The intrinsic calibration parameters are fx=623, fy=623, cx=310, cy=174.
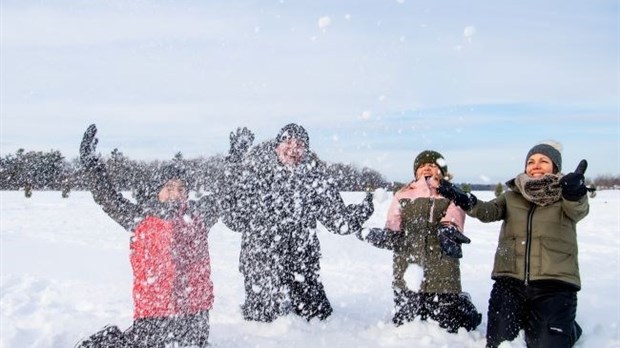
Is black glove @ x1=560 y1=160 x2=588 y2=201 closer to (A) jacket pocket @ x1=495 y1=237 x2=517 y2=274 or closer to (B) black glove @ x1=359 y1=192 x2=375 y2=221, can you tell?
(A) jacket pocket @ x1=495 y1=237 x2=517 y2=274

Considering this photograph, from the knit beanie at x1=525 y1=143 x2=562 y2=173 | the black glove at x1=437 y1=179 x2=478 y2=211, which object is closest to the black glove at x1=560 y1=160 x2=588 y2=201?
→ the knit beanie at x1=525 y1=143 x2=562 y2=173

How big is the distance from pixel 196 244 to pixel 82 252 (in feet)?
23.1

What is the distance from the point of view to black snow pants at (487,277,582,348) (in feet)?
15.0

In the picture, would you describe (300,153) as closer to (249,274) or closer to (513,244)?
(249,274)

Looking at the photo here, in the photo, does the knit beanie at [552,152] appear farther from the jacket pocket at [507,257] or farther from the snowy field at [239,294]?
the snowy field at [239,294]

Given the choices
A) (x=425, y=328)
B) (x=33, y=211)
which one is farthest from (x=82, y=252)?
(x=33, y=211)

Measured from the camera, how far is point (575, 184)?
4.48 m

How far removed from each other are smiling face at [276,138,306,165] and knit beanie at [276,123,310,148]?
0.03 m

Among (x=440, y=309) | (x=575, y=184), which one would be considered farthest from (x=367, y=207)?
(x=575, y=184)

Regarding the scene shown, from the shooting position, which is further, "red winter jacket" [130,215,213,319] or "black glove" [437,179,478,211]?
"black glove" [437,179,478,211]

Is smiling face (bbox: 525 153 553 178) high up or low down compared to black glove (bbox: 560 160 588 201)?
up

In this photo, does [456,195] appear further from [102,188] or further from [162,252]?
[102,188]

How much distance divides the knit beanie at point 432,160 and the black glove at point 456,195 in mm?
560

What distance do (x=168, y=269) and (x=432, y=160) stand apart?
2.44m
